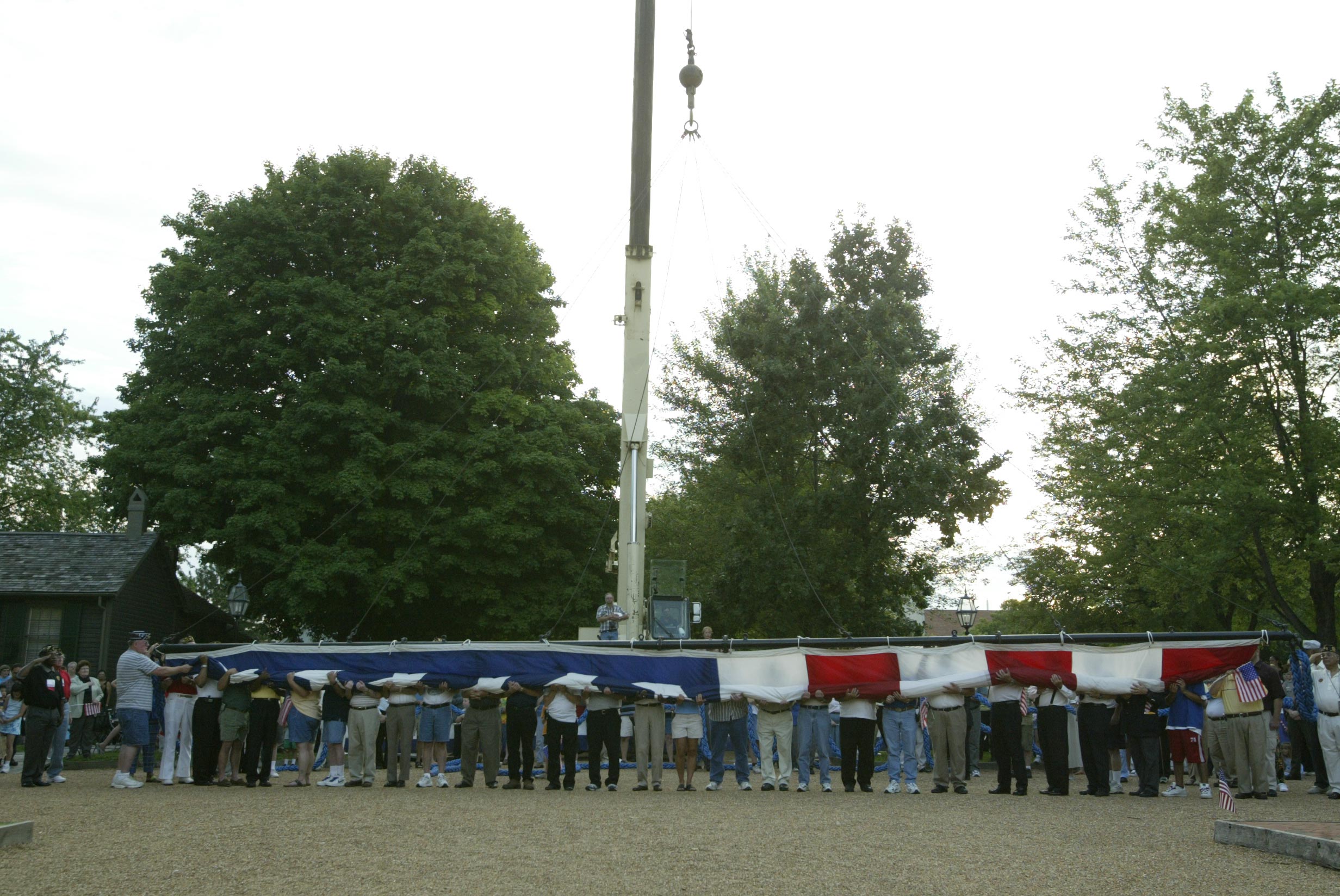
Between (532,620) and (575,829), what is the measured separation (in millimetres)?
20387

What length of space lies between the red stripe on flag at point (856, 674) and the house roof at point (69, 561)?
1950 centimetres

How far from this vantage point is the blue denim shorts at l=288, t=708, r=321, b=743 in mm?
15391

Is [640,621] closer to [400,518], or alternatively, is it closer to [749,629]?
[400,518]

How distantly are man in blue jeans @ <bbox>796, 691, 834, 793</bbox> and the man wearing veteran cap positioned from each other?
7887mm

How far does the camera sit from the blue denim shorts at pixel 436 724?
1565 cm

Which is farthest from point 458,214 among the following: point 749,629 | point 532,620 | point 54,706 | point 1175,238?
point 54,706

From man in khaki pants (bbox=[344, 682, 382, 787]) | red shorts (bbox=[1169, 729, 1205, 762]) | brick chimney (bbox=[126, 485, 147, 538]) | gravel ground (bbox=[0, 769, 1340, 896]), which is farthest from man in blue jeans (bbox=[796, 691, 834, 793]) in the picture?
brick chimney (bbox=[126, 485, 147, 538])

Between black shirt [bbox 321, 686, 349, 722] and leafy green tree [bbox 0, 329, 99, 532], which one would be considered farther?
leafy green tree [bbox 0, 329, 99, 532]

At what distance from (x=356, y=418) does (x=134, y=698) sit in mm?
15299

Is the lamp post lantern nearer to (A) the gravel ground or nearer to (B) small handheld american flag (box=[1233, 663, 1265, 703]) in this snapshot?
(A) the gravel ground

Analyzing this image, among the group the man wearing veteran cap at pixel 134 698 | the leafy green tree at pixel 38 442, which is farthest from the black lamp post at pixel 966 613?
the leafy green tree at pixel 38 442

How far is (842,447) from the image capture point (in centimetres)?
3175

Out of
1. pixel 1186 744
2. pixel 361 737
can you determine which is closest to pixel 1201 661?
pixel 1186 744

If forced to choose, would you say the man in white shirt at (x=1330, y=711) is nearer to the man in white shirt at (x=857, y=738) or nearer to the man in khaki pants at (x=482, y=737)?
the man in white shirt at (x=857, y=738)
